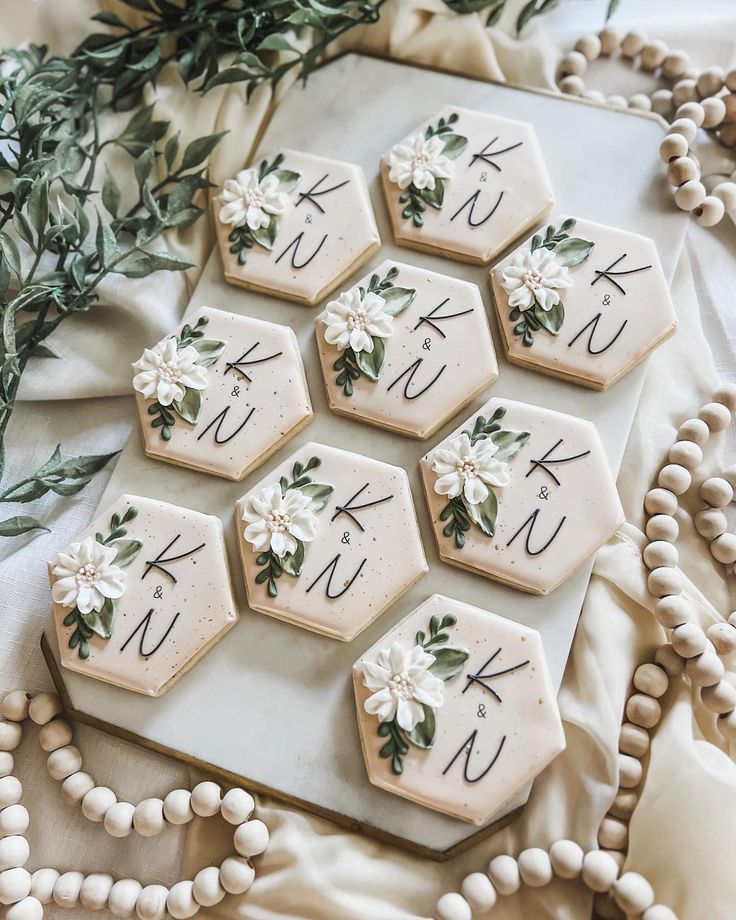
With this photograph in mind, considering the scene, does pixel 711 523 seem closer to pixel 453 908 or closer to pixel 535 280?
pixel 535 280

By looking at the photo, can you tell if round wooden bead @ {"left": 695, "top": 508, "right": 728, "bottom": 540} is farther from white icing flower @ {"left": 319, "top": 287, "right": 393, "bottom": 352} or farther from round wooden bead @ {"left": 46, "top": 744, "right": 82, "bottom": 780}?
round wooden bead @ {"left": 46, "top": 744, "right": 82, "bottom": 780}

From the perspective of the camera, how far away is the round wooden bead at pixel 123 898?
80 cm

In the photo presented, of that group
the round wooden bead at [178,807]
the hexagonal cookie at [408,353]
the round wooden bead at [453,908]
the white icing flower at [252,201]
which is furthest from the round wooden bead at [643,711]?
the white icing flower at [252,201]

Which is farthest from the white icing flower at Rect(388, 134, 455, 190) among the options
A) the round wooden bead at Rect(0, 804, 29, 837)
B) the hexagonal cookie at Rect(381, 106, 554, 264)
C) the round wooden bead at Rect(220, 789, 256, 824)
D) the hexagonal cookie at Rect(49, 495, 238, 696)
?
the round wooden bead at Rect(0, 804, 29, 837)

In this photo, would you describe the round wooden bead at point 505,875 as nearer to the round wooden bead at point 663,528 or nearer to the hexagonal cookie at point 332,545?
the hexagonal cookie at point 332,545

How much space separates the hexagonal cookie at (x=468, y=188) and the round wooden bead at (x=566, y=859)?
2.04 ft

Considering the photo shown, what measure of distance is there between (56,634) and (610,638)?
0.58m

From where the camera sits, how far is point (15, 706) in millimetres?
869

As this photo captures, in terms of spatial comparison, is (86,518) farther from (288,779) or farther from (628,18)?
(628,18)

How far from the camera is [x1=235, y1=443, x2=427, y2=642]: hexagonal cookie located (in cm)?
84

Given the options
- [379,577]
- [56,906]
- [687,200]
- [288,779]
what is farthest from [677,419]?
[56,906]

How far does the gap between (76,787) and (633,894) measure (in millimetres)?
548

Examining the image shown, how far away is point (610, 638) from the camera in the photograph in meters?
0.86

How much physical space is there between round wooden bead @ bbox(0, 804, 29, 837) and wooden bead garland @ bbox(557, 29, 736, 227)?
976mm
